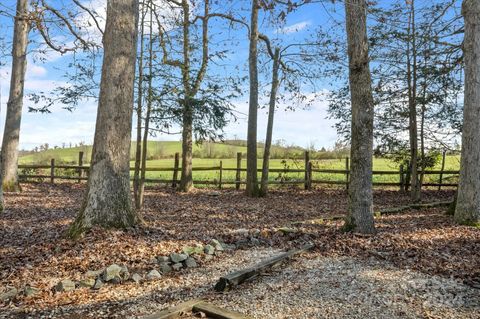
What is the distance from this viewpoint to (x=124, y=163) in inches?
247

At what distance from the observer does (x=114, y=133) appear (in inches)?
242

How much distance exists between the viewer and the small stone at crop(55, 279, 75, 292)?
4.10 m

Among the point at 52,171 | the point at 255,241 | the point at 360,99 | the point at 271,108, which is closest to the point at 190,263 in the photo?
the point at 255,241

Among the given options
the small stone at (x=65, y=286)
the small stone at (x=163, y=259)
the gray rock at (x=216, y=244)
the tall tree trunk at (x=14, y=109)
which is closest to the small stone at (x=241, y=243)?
the gray rock at (x=216, y=244)

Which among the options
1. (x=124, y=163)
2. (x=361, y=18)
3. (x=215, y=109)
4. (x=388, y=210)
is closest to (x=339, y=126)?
(x=388, y=210)

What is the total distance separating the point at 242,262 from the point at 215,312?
1.66 meters

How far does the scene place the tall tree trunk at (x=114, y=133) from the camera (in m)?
6.02

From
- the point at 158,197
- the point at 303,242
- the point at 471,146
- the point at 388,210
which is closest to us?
the point at 303,242

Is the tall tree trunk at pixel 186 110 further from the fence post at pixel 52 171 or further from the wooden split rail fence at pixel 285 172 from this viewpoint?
the fence post at pixel 52 171

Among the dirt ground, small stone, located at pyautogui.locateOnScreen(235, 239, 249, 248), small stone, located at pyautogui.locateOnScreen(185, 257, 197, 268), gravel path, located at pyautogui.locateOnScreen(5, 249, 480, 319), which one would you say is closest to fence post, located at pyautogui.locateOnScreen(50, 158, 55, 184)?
the dirt ground

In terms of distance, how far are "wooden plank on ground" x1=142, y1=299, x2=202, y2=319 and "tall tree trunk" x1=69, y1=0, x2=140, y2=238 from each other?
2809 mm

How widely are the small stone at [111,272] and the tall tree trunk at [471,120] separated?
689cm

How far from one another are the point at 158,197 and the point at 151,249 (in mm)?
7520

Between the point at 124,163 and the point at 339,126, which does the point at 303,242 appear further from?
the point at 339,126
